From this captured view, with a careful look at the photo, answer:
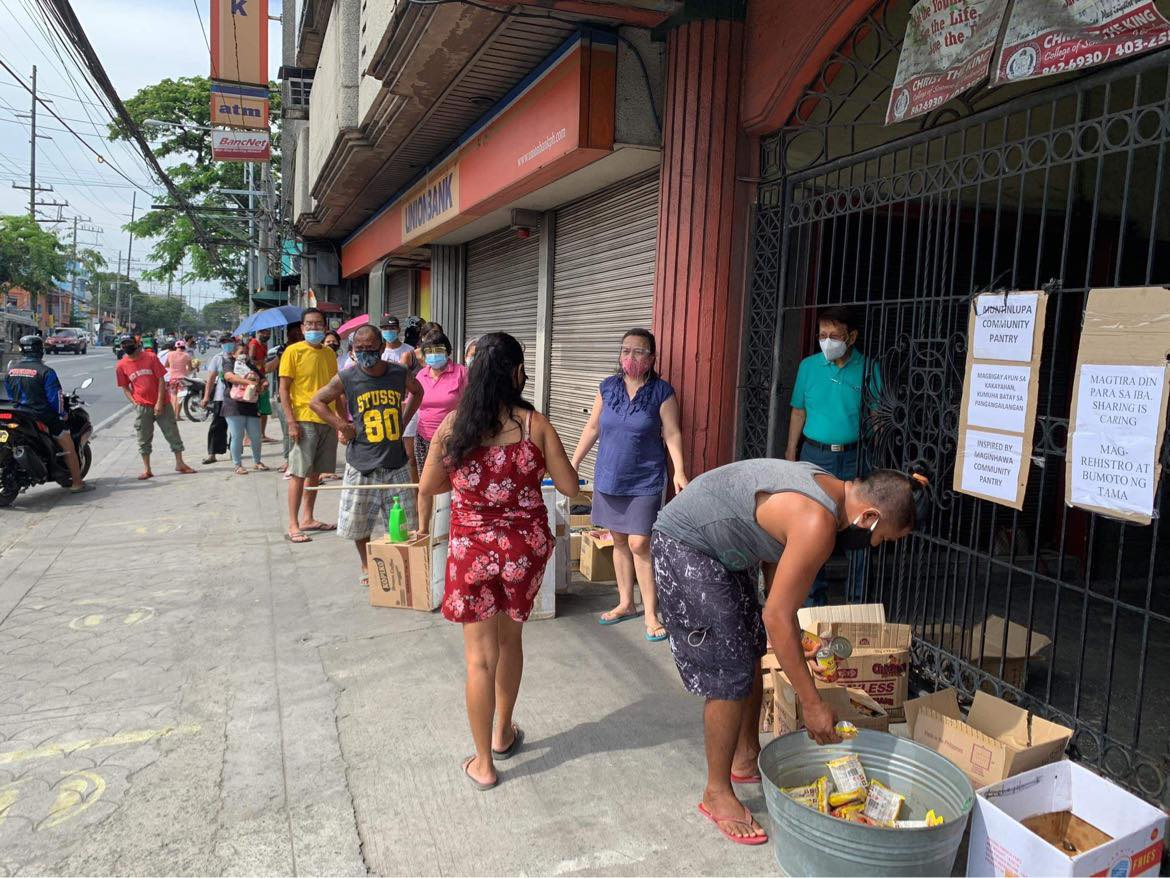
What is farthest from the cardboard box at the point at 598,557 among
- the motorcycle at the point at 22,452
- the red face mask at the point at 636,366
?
the motorcycle at the point at 22,452

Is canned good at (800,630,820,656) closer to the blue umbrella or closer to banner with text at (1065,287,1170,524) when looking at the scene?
banner with text at (1065,287,1170,524)

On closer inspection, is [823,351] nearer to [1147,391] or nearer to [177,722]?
[1147,391]

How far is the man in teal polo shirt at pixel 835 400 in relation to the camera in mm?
4332

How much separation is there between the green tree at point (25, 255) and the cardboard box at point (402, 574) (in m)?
50.9

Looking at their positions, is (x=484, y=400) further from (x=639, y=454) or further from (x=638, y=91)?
(x=638, y=91)

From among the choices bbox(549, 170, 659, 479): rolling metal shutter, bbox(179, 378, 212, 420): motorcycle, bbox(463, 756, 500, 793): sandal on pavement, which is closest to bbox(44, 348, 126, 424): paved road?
bbox(179, 378, 212, 420): motorcycle

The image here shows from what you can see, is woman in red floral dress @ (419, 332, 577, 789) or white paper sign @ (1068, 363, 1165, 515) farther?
woman in red floral dress @ (419, 332, 577, 789)

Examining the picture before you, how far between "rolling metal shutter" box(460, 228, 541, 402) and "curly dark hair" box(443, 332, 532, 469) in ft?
17.5

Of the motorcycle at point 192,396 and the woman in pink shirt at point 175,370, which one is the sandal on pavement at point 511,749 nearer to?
the woman in pink shirt at point 175,370

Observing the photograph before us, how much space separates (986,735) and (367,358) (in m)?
4.05

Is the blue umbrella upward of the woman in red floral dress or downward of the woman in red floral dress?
upward

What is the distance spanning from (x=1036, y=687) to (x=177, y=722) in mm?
3979

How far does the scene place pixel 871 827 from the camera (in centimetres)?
224

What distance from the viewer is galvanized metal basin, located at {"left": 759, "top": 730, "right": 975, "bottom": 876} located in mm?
2260
